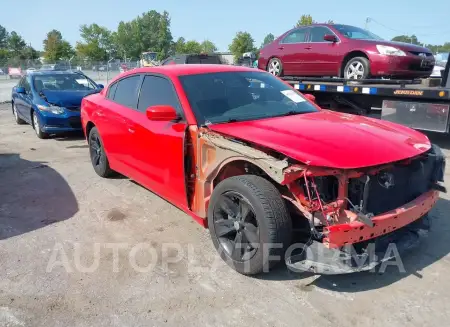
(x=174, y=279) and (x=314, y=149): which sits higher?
(x=314, y=149)

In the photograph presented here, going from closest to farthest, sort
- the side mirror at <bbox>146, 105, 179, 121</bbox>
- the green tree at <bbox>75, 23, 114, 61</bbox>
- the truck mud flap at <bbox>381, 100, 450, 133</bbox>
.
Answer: the side mirror at <bbox>146, 105, 179, 121</bbox> → the truck mud flap at <bbox>381, 100, 450, 133</bbox> → the green tree at <bbox>75, 23, 114, 61</bbox>

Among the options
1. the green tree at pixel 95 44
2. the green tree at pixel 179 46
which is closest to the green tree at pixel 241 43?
the green tree at pixel 179 46

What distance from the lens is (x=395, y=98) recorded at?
746 cm

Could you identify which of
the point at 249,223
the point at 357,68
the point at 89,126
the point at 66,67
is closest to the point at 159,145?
the point at 249,223

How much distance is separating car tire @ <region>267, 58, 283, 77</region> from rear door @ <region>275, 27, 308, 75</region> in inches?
4.4

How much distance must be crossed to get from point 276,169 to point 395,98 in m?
5.62

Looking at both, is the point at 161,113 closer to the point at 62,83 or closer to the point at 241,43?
the point at 62,83

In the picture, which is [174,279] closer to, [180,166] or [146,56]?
[180,166]

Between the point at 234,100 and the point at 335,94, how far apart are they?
17.0 feet

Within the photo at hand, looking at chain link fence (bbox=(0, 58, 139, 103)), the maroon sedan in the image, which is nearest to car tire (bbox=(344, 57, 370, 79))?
the maroon sedan

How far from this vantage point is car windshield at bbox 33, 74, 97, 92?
9.44 metres

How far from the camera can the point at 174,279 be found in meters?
3.22

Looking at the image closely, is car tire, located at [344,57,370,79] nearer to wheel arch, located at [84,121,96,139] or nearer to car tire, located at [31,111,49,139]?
wheel arch, located at [84,121,96,139]

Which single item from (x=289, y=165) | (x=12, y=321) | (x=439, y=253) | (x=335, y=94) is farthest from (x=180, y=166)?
(x=335, y=94)
